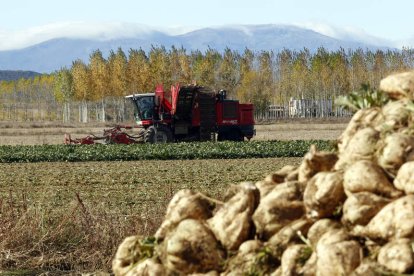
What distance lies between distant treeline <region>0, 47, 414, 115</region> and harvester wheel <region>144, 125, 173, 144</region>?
40.5 m

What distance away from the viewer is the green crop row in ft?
93.0

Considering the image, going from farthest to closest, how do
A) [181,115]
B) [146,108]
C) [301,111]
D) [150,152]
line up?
[301,111] < [181,115] < [146,108] < [150,152]

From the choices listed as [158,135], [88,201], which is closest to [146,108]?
[158,135]

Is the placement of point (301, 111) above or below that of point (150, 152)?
above

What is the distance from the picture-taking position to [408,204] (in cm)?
319

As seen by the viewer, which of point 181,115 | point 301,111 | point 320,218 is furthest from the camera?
point 301,111

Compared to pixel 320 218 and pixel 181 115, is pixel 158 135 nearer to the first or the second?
pixel 181 115

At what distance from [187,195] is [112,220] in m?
4.51

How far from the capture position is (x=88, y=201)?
14258 mm

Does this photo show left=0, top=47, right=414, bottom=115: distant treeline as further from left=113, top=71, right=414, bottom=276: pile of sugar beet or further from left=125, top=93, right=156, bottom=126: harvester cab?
left=113, top=71, right=414, bottom=276: pile of sugar beet

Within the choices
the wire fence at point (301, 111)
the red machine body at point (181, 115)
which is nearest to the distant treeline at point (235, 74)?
the wire fence at point (301, 111)

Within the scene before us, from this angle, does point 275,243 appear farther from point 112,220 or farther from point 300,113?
point 300,113

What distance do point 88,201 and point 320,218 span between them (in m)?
11.1

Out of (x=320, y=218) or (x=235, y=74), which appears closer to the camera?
(x=320, y=218)
